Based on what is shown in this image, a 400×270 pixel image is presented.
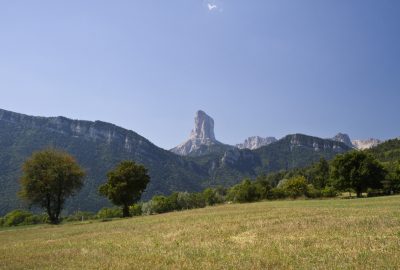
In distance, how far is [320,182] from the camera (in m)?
151

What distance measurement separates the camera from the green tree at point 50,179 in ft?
236

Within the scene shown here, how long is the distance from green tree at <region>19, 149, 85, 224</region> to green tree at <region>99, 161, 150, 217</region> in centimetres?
775

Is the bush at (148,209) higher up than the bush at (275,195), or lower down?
lower down

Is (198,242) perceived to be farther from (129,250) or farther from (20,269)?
(20,269)

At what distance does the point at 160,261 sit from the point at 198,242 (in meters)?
5.23

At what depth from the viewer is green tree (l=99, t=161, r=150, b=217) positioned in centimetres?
8175

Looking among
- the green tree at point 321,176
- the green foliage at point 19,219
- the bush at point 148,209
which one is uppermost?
the green tree at point 321,176

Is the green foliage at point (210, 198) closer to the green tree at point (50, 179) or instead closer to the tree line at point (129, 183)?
the tree line at point (129, 183)

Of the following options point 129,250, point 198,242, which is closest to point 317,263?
point 198,242

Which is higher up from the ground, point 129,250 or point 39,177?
point 39,177

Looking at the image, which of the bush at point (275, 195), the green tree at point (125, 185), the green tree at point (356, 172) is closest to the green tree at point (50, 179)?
the green tree at point (125, 185)

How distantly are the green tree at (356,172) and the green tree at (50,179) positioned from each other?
60016 millimetres

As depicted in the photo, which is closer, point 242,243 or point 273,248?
point 273,248

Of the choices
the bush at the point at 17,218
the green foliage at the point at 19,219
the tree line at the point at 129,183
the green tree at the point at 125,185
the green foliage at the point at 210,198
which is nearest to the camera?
the tree line at the point at 129,183
